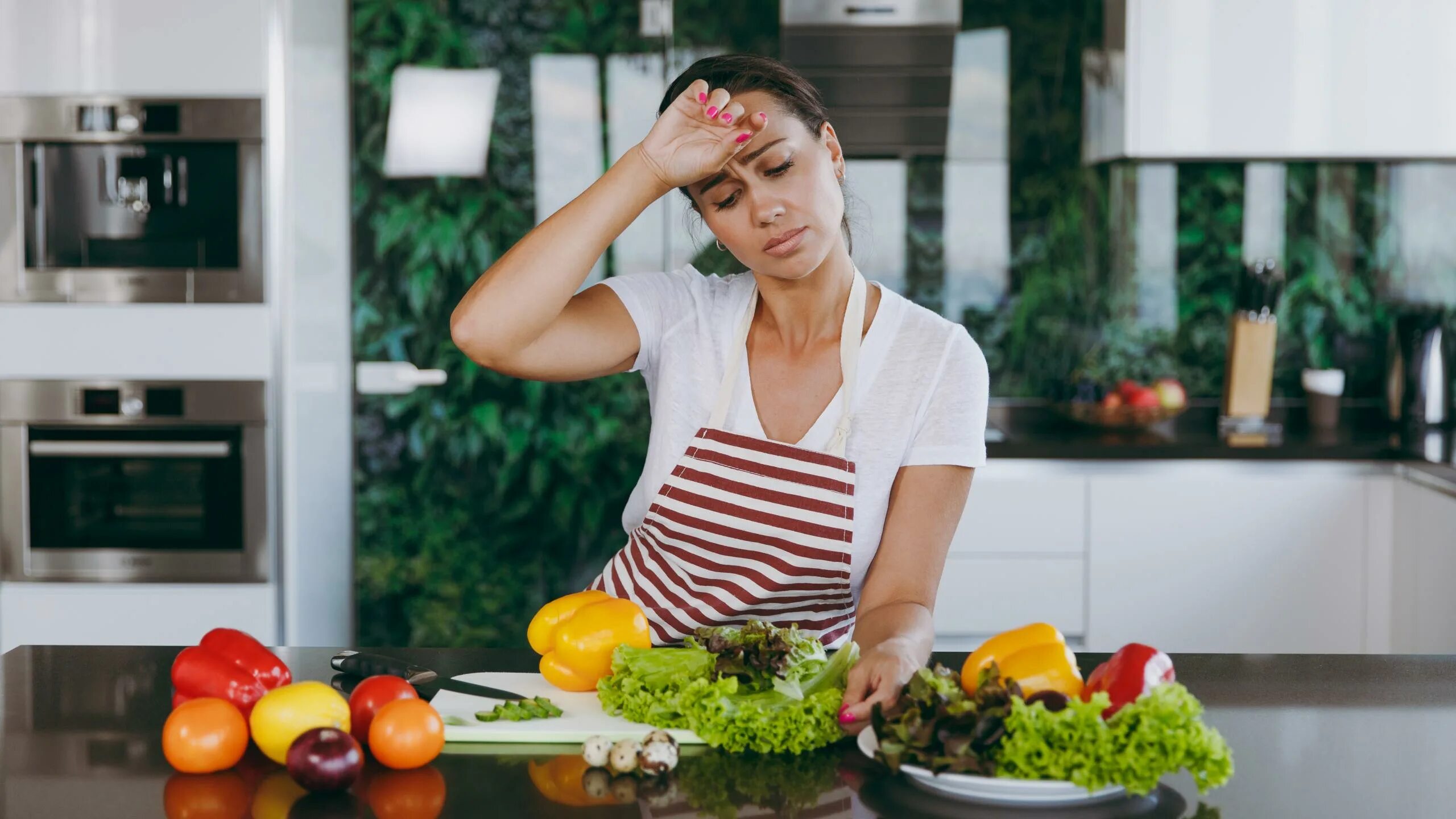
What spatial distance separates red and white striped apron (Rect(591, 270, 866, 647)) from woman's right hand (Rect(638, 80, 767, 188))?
285mm

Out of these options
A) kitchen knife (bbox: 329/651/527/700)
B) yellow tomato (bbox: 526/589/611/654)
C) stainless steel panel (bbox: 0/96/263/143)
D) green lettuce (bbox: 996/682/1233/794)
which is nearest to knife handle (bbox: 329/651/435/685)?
kitchen knife (bbox: 329/651/527/700)

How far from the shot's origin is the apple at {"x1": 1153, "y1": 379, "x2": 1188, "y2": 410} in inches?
126

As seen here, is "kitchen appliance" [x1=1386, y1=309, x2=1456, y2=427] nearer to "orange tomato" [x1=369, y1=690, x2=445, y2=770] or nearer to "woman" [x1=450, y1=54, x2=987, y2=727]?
"woman" [x1=450, y1=54, x2=987, y2=727]

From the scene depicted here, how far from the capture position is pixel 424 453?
10.8ft

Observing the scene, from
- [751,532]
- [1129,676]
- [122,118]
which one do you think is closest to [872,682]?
[1129,676]

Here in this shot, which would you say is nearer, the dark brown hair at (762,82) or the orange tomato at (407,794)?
the orange tomato at (407,794)

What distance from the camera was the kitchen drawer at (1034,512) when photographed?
2908 mm

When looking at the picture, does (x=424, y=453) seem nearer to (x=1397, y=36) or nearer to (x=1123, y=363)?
(x=1123, y=363)

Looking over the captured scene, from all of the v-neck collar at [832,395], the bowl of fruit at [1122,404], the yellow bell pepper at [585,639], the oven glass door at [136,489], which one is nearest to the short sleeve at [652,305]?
the v-neck collar at [832,395]

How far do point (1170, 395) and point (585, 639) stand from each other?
2343 mm

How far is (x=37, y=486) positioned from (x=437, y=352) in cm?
94

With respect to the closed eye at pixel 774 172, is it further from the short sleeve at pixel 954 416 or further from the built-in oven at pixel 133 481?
the built-in oven at pixel 133 481

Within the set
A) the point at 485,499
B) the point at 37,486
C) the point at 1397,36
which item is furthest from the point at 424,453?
the point at 1397,36

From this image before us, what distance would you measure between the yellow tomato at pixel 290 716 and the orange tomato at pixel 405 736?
4 cm
